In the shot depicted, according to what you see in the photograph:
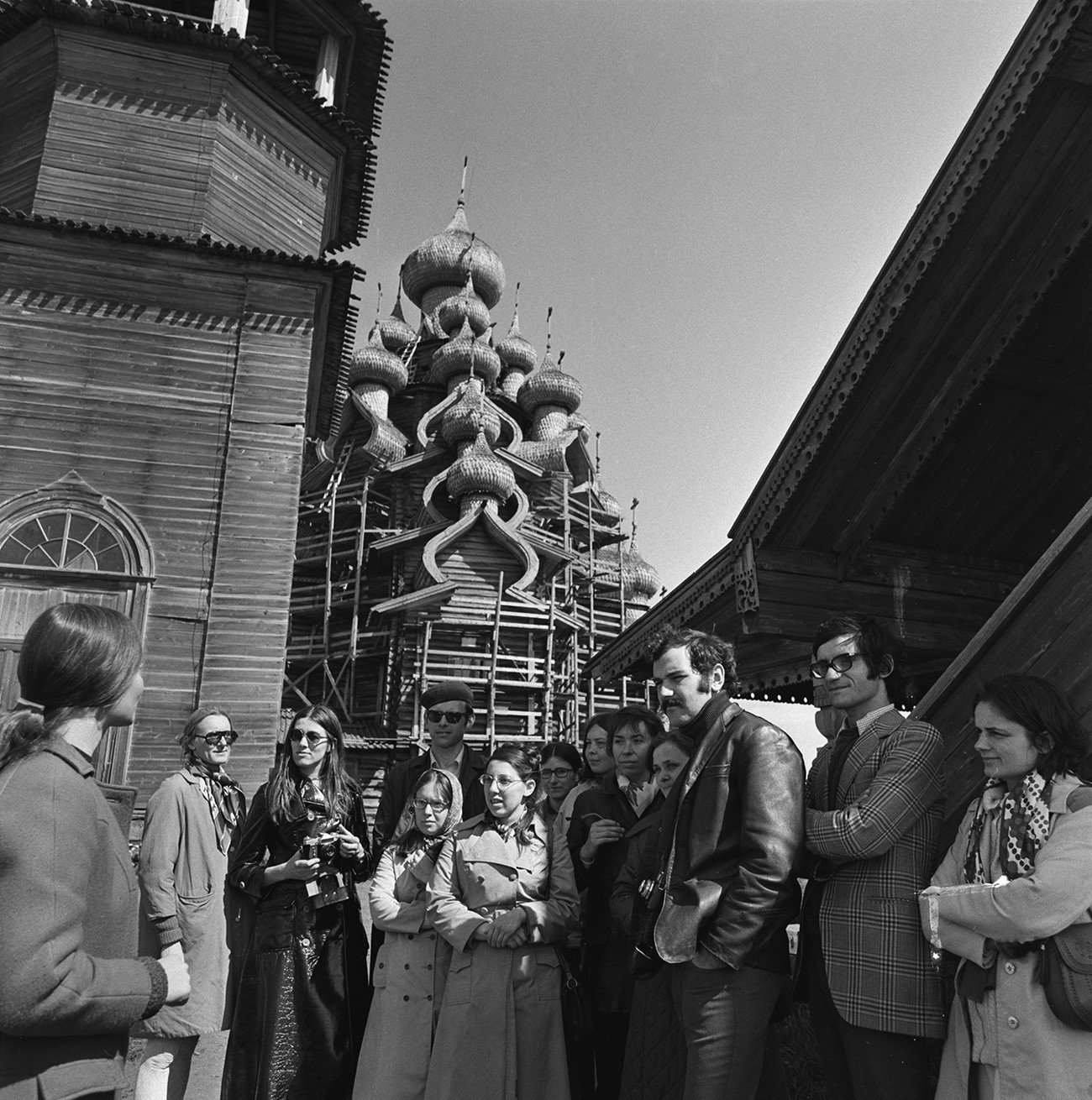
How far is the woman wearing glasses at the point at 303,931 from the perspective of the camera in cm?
416

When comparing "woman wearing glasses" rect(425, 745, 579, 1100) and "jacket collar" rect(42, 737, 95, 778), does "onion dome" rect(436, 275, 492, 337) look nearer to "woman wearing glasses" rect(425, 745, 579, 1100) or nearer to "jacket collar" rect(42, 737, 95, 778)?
"woman wearing glasses" rect(425, 745, 579, 1100)

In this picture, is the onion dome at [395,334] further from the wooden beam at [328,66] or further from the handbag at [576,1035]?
the handbag at [576,1035]

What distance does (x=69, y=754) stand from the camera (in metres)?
2.16

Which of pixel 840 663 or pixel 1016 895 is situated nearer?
pixel 1016 895

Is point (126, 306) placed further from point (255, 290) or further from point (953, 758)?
point (953, 758)

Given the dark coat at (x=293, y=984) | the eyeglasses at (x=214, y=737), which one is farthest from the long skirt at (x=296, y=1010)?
the eyeglasses at (x=214, y=737)

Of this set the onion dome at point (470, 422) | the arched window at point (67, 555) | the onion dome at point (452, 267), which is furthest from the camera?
the onion dome at point (452, 267)

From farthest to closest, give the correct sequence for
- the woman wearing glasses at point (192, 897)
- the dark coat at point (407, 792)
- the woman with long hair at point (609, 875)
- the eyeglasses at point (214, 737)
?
the dark coat at point (407, 792) → the eyeglasses at point (214, 737) → the woman with long hair at point (609, 875) → the woman wearing glasses at point (192, 897)

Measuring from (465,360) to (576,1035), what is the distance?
3193cm

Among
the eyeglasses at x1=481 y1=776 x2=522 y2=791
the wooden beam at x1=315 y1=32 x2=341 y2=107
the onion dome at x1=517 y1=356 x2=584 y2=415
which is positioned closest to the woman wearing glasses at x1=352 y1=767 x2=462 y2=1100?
the eyeglasses at x1=481 y1=776 x2=522 y2=791

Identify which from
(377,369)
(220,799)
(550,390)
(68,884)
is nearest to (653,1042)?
(68,884)

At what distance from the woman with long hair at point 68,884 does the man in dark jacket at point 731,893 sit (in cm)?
158

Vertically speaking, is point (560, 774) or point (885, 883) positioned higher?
point (560, 774)

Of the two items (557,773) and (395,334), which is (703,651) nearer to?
(557,773)
